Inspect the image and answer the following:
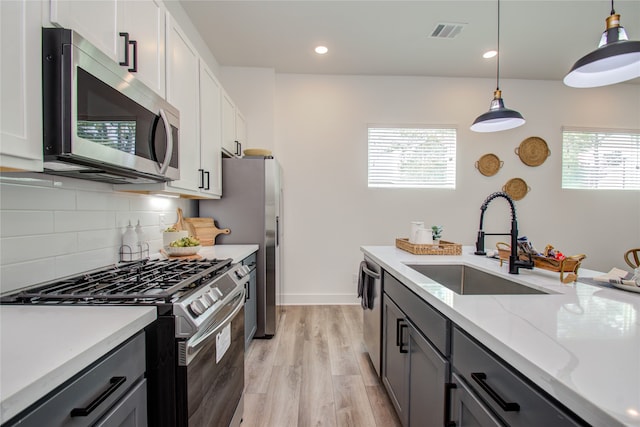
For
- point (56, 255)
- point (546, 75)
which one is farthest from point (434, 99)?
point (56, 255)

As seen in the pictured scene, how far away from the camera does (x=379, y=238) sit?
401 cm

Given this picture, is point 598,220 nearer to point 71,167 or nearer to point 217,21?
point 217,21

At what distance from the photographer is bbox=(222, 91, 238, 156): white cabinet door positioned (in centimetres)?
286

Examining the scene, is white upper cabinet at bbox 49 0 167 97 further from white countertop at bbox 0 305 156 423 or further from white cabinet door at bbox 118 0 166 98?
white countertop at bbox 0 305 156 423

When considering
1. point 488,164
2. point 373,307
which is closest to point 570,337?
point 373,307

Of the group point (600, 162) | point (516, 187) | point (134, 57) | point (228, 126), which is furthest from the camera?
point (600, 162)

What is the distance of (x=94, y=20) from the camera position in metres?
1.16

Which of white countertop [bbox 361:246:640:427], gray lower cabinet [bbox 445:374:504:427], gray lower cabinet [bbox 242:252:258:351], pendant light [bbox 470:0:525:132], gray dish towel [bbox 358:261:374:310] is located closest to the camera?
white countertop [bbox 361:246:640:427]

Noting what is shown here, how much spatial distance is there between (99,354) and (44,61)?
916mm

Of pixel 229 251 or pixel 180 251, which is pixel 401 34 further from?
pixel 180 251

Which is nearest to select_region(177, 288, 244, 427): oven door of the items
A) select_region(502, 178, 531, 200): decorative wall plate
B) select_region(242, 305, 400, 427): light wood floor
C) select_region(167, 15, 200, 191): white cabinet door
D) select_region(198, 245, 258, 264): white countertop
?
select_region(242, 305, 400, 427): light wood floor

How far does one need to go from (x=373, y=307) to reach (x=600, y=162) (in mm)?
4258

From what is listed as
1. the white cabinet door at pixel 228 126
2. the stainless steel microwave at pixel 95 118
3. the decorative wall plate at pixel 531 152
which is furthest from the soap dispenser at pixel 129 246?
the decorative wall plate at pixel 531 152

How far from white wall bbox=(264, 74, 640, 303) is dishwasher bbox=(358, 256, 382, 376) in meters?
1.58
